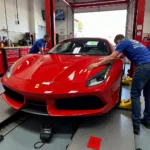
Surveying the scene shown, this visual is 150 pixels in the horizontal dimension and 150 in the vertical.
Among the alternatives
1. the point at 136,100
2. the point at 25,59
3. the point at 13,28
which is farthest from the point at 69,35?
the point at 136,100

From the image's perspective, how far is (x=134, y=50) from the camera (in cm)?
186

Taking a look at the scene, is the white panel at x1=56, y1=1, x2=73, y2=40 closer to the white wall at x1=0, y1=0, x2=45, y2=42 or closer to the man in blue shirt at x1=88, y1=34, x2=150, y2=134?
the white wall at x1=0, y1=0, x2=45, y2=42

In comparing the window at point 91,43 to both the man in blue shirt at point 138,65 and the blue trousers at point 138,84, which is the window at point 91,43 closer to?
the man in blue shirt at point 138,65

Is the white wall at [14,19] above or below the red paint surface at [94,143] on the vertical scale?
above

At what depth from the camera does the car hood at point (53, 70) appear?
1661 mm

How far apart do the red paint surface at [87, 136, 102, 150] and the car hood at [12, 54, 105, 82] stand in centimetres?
63

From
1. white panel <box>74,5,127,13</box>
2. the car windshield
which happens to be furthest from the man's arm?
white panel <box>74,5,127,13</box>

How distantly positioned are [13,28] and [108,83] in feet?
22.8

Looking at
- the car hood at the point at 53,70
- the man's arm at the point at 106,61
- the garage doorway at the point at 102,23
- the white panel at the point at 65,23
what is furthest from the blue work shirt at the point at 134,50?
the white panel at the point at 65,23

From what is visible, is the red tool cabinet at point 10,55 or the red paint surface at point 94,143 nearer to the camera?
the red paint surface at point 94,143

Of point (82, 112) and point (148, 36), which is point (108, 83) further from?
point (148, 36)

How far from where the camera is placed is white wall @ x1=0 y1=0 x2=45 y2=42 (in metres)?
6.83

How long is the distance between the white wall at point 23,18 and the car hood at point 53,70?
5457 millimetres

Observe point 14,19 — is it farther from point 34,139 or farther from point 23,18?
point 34,139
